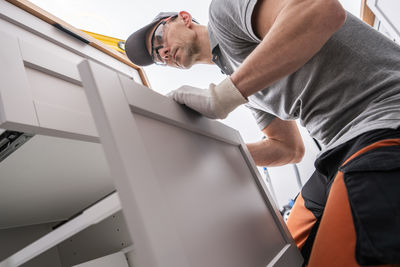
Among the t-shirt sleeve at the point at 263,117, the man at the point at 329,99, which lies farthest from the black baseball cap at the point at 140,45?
the t-shirt sleeve at the point at 263,117

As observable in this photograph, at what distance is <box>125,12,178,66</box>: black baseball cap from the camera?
4.18 feet

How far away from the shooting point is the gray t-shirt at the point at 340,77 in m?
0.70

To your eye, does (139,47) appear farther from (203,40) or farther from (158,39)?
(203,40)

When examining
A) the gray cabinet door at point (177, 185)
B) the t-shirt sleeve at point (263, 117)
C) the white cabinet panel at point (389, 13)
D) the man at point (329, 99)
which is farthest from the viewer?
the white cabinet panel at point (389, 13)

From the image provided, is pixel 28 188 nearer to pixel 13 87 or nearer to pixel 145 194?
pixel 13 87

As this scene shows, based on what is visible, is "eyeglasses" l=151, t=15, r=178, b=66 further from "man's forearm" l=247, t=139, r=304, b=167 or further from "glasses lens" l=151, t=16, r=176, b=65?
"man's forearm" l=247, t=139, r=304, b=167

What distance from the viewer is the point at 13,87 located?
59 cm

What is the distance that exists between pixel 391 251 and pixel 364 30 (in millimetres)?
646

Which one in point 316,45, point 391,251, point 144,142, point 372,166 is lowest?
point 391,251

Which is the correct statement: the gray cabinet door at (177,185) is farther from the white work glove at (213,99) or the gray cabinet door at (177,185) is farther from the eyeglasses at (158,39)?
the eyeglasses at (158,39)

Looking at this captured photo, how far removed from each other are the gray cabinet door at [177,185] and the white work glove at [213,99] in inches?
1.3

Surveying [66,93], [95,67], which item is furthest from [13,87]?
[95,67]

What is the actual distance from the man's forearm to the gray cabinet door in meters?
0.45

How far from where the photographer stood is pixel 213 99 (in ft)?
2.25
